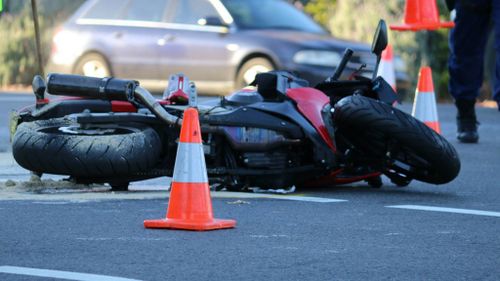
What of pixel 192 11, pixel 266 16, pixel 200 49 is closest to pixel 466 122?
pixel 200 49

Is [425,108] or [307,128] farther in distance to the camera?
[425,108]

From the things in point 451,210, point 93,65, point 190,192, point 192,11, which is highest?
point 192,11

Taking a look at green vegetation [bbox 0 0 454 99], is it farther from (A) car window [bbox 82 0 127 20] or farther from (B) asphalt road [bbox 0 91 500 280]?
(B) asphalt road [bbox 0 91 500 280]

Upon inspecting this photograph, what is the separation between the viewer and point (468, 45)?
43.1ft

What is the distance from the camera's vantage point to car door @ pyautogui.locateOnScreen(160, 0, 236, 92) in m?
19.2

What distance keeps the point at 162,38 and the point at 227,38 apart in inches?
37.0

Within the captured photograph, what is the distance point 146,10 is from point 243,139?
11.5m

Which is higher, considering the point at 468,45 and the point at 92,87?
the point at 468,45

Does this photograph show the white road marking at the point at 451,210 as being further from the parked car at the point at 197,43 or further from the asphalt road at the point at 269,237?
the parked car at the point at 197,43

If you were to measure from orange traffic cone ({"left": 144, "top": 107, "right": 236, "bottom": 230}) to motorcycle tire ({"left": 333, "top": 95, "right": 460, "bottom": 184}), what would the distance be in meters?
1.52

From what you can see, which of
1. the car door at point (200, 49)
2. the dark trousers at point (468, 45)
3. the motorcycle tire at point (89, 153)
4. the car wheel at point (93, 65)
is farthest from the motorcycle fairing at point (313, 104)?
the car wheel at point (93, 65)

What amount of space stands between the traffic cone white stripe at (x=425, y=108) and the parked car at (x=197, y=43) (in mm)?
6124

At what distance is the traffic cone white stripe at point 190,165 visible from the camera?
24.2 feet

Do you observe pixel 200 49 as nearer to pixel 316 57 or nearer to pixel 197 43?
pixel 197 43
